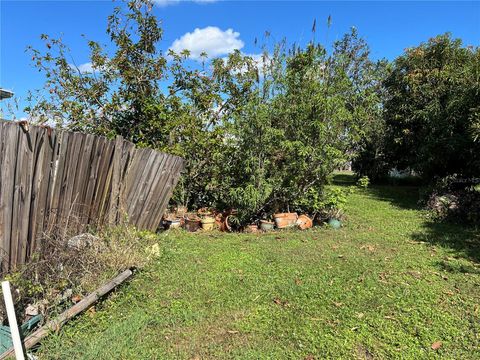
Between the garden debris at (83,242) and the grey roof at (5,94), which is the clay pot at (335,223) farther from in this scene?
the grey roof at (5,94)

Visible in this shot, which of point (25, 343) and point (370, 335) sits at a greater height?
point (370, 335)

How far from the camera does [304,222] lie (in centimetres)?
705

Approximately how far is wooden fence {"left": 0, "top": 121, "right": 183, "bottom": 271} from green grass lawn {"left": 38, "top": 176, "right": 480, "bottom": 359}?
879 mm

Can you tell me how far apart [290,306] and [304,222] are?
355 cm

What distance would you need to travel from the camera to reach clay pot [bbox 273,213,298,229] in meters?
6.95

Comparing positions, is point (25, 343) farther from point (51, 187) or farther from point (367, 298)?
point (367, 298)

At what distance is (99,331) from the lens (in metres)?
3.10

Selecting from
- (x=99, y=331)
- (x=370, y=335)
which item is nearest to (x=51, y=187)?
(x=99, y=331)

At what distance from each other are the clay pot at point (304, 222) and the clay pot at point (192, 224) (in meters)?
1.89

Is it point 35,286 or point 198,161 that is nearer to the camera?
point 35,286

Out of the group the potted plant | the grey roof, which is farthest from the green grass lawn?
the grey roof

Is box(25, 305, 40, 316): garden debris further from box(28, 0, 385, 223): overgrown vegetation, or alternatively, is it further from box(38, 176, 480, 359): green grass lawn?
box(28, 0, 385, 223): overgrown vegetation

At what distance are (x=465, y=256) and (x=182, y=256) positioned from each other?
383 centimetres

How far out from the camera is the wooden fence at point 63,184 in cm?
330
